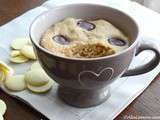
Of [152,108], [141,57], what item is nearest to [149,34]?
[141,57]

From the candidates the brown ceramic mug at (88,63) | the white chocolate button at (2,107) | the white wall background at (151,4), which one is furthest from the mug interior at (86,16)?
the white wall background at (151,4)

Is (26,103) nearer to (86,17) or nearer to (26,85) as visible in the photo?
(26,85)

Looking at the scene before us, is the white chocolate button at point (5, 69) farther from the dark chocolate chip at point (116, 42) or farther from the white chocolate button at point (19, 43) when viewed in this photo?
the dark chocolate chip at point (116, 42)

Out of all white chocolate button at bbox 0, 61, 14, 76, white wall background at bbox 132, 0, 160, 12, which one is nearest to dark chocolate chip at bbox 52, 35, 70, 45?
white chocolate button at bbox 0, 61, 14, 76

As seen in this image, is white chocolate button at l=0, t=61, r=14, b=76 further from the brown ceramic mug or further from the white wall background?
the white wall background

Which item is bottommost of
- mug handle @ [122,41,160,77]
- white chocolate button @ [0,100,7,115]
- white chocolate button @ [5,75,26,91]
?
white chocolate button @ [0,100,7,115]
